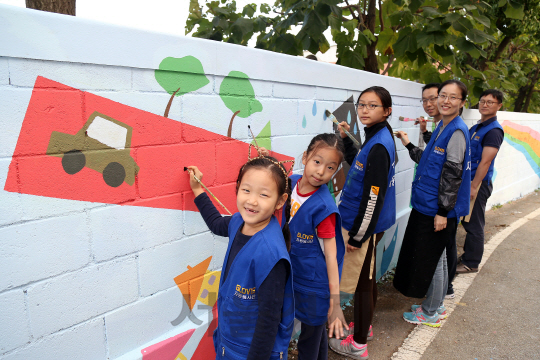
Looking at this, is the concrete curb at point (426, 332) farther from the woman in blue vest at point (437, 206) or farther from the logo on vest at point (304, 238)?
the logo on vest at point (304, 238)

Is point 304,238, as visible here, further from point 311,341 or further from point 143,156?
point 143,156

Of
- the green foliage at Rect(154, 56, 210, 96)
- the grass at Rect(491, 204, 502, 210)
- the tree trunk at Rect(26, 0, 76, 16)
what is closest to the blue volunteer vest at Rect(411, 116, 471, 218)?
the green foliage at Rect(154, 56, 210, 96)

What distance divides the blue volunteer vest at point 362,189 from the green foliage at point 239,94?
0.79m

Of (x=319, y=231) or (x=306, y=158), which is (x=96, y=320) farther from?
(x=306, y=158)

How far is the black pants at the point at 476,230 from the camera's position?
173 inches

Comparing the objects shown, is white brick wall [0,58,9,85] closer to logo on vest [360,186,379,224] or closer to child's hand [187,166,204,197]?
child's hand [187,166,204,197]

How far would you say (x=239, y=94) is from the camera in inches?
86.4

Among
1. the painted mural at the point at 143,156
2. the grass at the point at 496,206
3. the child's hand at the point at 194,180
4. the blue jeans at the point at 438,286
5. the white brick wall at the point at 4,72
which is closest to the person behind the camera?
the white brick wall at the point at 4,72

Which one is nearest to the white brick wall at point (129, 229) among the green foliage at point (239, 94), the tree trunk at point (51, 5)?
the green foliage at point (239, 94)

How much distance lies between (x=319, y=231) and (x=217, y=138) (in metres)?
→ 0.76

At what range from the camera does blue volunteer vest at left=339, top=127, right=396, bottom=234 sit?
253 cm

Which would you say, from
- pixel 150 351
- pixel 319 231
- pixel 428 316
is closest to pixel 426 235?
pixel 428 316

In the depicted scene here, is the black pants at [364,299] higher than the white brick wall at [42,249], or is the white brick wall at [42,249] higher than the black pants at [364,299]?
the white brick wall at [42,249]

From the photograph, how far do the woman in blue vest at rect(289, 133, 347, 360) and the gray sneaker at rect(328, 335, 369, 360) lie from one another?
89 cm
